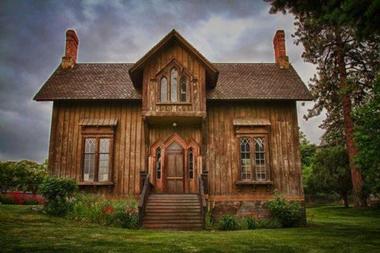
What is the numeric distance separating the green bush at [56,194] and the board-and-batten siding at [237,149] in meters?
6.80

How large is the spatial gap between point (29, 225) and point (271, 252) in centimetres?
798

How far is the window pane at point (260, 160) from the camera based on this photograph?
1778 cm

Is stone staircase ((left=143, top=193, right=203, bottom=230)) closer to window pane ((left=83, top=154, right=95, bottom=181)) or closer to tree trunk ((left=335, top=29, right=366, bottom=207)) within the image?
window pane ((left=83, top=154, right=95, bottom=181))

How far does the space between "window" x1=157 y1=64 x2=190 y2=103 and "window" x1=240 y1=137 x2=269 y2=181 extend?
12.7ft

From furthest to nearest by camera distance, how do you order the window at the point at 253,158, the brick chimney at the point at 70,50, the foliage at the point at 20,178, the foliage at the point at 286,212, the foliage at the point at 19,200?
the foliage at the point at 20,178 < the foliage at the point at 19,200 < the brick chimney at the point at 70,50 < the window at the point at 253,158 < the foliage at the point at 286,212

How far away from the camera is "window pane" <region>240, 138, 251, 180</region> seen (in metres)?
17.8

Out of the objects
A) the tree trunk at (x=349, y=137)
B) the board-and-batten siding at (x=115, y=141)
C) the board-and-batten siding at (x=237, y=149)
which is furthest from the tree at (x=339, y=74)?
the board-and-batten siding at (x=115, y=141)

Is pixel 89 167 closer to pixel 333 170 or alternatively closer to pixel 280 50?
pixel 280 50

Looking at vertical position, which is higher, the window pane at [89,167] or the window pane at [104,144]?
the window pane at [104,144]

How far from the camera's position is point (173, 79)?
57.7ft

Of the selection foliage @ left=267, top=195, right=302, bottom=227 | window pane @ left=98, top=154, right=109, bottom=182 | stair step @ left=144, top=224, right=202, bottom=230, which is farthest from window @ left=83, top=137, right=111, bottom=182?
foliage @ left=267, top=195, right=302, bottom=227

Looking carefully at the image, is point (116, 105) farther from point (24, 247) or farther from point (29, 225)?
point (24, 247)

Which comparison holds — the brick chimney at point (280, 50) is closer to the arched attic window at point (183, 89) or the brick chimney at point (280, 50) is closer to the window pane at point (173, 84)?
the arched attic window at point (183, 89)

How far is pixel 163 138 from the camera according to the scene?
18188 mm
